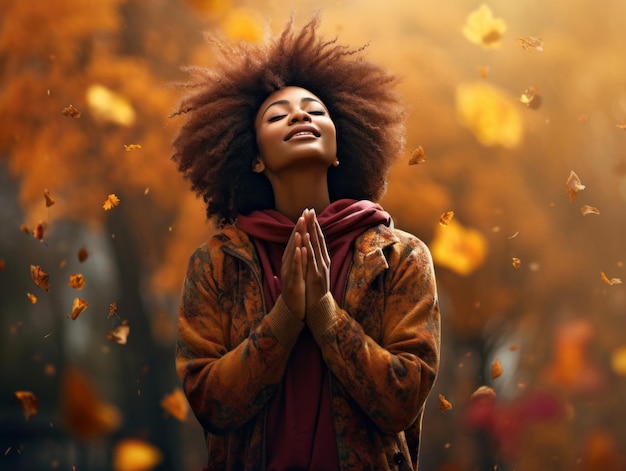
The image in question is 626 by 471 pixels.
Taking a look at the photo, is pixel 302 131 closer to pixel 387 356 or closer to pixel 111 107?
pixel 387 356

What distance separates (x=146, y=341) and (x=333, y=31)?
175cm

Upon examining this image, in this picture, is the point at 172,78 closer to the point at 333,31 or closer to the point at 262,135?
the point at 333,31

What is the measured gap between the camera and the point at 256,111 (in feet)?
8.46

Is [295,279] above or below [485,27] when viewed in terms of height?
above

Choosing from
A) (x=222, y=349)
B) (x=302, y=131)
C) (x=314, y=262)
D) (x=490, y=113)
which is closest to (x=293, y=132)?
(x=302, y=131)

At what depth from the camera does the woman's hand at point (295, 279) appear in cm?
219

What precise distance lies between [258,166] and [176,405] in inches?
95.5

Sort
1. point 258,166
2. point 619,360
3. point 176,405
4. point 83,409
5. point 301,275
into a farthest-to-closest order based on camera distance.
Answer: point 619,360 < point 176,405 < point 83,409 < point 258,166 < point 301,275

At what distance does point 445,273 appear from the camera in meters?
4.74

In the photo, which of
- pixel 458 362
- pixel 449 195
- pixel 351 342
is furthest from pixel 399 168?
pixel 351 342

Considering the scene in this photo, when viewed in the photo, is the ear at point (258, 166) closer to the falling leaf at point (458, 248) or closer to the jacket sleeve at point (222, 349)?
the jacket sleeve at point (222, 349)

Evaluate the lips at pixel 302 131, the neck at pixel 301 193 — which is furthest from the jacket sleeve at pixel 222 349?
the lips at pixel 302 131

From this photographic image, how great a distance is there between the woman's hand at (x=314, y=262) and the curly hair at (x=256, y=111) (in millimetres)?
332

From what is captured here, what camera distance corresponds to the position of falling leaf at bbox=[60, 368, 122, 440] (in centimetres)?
441
